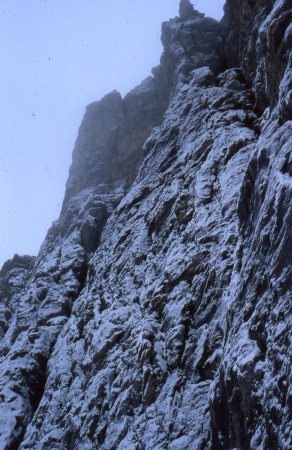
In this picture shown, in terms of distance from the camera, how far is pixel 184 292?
51.8ft

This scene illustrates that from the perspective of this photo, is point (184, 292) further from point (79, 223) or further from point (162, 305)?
point (79, 223)

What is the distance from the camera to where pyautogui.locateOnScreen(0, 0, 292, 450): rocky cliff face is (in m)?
8.86

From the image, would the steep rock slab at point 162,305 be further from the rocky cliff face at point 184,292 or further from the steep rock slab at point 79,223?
the steep rock slab at point 79,223

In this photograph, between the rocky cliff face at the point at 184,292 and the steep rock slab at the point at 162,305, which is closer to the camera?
the rocky cliff face at the point at 184,292

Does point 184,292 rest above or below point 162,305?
above

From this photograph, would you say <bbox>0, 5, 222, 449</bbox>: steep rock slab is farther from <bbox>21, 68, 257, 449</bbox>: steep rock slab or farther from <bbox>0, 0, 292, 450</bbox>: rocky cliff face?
<bbox>21, 68, 257, 449</bbox>: steep rock slab

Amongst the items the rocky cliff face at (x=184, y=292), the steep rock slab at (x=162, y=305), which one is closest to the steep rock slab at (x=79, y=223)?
the rocky cliff face at (x=184, y=292)

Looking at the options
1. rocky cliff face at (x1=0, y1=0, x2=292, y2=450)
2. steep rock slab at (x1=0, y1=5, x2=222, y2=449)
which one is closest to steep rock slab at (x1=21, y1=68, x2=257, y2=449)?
rocky cliff face at (x1=0, y1=0, x2=292, y2=450)

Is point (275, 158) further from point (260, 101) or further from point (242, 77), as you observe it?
point (242, 77)

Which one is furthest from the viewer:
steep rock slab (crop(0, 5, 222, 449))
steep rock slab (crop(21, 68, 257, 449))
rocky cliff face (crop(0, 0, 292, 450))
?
steep rock slab (crop(0, 5, 222, 449))

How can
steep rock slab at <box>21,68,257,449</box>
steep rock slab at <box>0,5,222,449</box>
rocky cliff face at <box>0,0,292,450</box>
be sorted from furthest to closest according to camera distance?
steep rock slab at <box>0,5,222,449</box> < steep rock slab at <box>21,68,257,449</box> < rocky cliff face at <box>0,0,292,450</box>

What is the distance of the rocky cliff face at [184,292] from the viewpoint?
8859 millimetres

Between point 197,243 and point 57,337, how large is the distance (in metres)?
14.1

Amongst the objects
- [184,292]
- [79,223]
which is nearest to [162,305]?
[184,292]
